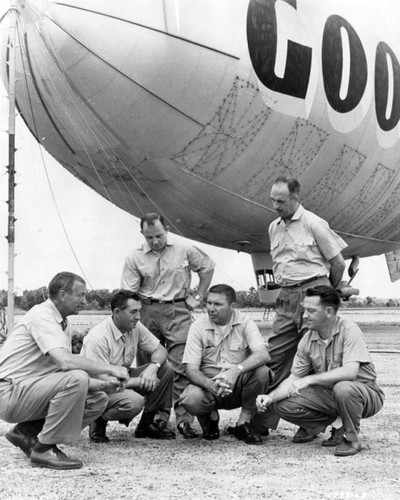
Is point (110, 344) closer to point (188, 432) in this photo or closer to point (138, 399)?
point (138, 399)

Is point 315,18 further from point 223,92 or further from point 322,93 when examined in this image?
point 223,92

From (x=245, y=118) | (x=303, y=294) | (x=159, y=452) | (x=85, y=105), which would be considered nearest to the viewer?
(x=159, y=452)

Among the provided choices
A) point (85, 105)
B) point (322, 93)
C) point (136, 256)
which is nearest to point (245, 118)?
point (322, 93)

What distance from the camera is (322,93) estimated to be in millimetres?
10969

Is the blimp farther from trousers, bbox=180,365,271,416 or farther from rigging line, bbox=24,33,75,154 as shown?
trousers, bbox=180,365,271,416

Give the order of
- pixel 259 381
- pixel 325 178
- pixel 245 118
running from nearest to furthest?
1. pixel 259 381
2. pixel 245 118
3. pixel 325 178

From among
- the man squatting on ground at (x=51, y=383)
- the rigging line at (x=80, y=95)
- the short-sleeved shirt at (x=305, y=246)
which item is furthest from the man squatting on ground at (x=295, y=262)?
the rigging line at (x=80, y=95)

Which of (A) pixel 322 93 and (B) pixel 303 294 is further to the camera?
(A) pixel 322 93

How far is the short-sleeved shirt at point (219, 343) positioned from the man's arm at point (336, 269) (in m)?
0.91

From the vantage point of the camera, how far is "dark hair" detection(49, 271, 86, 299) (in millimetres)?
4512

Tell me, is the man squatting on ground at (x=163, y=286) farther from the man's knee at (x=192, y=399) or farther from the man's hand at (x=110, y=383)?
the man's hand at (x=110, y=383)

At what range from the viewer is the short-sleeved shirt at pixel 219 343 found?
17.2ft

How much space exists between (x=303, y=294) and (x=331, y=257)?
374mm

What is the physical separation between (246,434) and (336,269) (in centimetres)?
155
